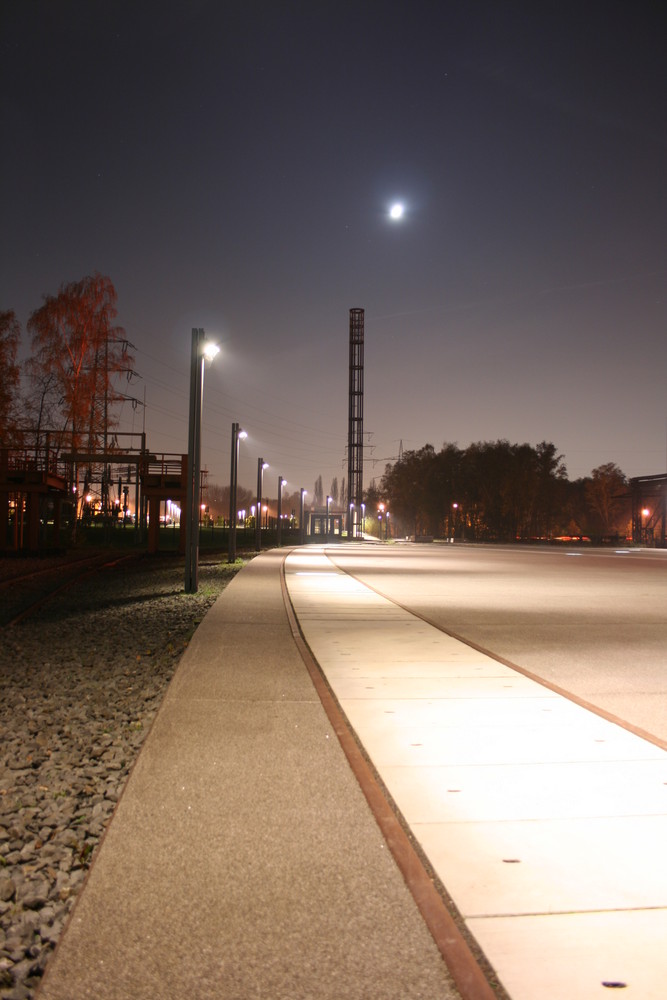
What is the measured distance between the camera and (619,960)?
2852 mm

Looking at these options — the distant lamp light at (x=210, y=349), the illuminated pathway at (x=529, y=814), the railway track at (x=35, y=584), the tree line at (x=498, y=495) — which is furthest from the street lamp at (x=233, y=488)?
the tree line at (x=498, y=495)

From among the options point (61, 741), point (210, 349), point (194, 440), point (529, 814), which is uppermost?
point (210, 349)

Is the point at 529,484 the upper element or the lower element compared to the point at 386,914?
upper

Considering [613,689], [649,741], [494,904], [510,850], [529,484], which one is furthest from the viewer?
[529,484]

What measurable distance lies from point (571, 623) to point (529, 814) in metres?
8.78

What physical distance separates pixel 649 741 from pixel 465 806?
1978mm

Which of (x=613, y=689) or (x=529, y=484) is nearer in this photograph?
(x=613, y=689)

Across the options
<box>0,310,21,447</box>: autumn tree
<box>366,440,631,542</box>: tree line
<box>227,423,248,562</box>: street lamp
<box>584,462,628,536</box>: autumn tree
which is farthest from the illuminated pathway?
<box>584,462,628,536</box>: autumn tree

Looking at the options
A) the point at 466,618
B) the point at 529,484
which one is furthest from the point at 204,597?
the point at 529,484

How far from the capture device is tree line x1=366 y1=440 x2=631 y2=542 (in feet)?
323

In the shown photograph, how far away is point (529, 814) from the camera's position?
4.26 meters

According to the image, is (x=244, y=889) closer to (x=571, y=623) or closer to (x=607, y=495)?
(x=571, y=623)

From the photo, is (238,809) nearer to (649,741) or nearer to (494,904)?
(494,904)

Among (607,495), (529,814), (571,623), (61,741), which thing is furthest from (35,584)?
(607,495)
